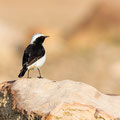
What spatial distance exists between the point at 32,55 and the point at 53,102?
308cm

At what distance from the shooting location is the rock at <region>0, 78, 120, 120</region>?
23.5 feet

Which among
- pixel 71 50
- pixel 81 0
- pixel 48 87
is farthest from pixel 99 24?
pixel 81 0

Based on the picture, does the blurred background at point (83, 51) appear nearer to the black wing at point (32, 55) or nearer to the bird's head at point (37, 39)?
the bird's head at point (37, 39)

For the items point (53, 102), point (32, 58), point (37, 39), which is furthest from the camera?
point (37, 39)

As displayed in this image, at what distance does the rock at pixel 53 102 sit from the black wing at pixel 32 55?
1617 mm

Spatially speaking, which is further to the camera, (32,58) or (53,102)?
(32,58)

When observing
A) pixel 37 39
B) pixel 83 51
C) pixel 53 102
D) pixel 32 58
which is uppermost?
pixel 37 39

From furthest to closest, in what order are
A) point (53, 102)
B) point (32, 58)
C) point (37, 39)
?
point (37, 39) < point (32, 58) < point (53, 102)

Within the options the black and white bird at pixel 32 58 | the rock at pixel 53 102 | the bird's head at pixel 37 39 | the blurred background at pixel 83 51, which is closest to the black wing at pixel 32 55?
the black and white bird at pixel 32 58

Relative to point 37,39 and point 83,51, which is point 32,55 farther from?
point 83,51

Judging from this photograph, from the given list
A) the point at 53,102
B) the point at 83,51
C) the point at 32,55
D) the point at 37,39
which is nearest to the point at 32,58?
the point at 32,55

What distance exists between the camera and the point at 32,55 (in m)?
10.3

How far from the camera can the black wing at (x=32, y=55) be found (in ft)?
Answer: 33.1

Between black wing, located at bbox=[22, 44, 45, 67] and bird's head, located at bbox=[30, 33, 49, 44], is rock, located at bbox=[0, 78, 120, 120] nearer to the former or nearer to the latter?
black wing, located at bbox=[22, 44, 45, 67]
